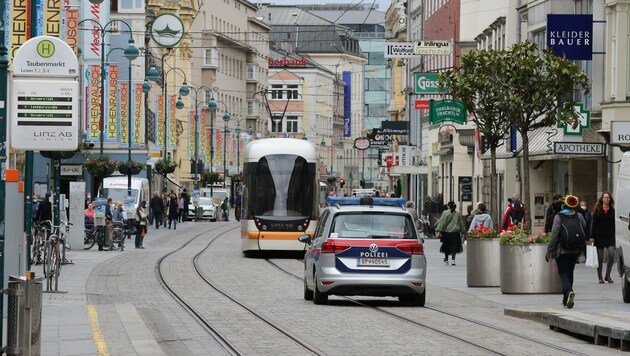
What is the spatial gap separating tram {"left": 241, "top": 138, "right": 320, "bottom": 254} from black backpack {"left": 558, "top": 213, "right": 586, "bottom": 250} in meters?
19.3

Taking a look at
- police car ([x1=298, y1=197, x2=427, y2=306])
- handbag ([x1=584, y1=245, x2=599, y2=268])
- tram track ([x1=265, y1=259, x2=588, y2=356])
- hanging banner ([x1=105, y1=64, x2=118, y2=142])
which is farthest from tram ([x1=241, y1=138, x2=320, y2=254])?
hanging banner ([x1=105, y1=64, x2=118, y2=142])

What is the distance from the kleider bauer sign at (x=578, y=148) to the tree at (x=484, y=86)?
Answer: 9.05 feet

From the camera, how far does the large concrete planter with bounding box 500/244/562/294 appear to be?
28281mm

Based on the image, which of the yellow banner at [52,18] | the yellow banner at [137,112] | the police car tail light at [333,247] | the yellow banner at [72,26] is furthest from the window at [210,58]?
the police car tail light at [333,247]

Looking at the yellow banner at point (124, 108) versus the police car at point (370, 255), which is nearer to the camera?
the police car at point (370, 255)

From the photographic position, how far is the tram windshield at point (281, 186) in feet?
143

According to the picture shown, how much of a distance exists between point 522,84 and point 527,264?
931cm

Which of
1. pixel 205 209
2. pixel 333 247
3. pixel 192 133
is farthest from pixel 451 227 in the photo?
pixel 192 133

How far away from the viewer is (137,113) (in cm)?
7231

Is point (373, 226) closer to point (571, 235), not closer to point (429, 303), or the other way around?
point (429, 303)

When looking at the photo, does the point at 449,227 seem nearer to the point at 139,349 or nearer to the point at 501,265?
the point at 501,265

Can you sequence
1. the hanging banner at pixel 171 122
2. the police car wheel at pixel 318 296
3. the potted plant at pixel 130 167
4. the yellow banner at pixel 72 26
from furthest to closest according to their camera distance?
the hanging banner at pixel 171 122 < the potted plant at pixel 130 167 < the yellow banner at pixel 72 26 < the police car wheel at pixel 318 296

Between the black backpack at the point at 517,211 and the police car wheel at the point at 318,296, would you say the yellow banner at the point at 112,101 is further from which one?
→ the police car wheel at the point at 318,296

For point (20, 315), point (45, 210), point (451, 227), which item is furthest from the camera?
point (45, 210)
